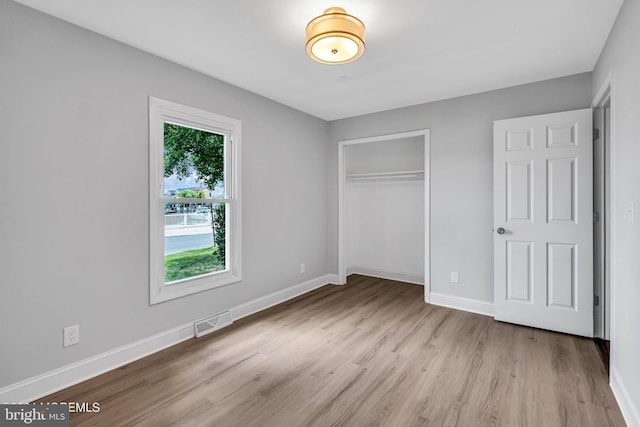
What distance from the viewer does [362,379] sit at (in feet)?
7.50

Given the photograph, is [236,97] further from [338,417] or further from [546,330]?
[546,330]

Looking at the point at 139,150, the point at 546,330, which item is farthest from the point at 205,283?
the point at 546,330

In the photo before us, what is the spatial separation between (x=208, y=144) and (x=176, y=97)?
0.52m

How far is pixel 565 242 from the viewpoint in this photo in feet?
9.86

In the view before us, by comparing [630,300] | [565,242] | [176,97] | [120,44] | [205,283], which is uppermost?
[120,44]

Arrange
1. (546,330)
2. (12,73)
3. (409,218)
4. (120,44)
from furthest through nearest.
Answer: (409,218) < (546,330) < (120,44) < (12,73)

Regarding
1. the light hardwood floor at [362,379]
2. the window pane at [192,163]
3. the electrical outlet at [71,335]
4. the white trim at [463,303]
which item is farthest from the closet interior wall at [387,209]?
the electrical outlet at [71,335]

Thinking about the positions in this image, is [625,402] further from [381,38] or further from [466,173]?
[381,38]

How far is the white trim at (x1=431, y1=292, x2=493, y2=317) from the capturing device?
356 cm

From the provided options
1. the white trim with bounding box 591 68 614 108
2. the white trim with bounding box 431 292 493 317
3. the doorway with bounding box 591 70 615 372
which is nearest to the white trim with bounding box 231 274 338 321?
the white trim with bounding box 431 292 493 317

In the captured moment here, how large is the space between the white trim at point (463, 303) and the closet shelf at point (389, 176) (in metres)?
1.78

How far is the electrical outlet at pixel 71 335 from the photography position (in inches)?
86.1

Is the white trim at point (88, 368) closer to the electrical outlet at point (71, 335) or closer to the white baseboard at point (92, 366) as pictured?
the white baseboard at point (92, 366)

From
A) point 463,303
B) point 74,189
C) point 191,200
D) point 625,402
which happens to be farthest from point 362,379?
point 74,189
